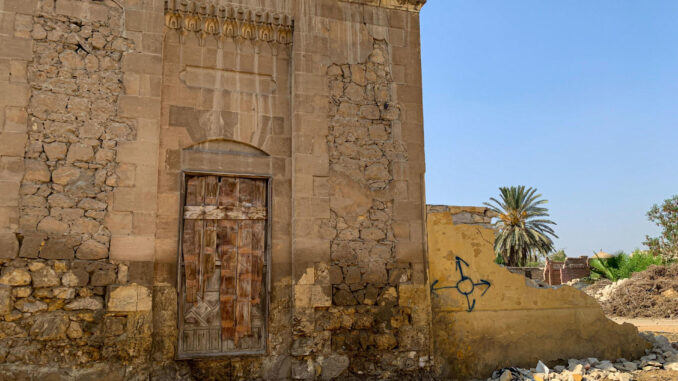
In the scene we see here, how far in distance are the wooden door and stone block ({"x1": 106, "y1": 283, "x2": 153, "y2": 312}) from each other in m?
0.48

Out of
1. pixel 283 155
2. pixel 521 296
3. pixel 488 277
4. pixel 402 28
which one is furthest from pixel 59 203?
pixel 521 296

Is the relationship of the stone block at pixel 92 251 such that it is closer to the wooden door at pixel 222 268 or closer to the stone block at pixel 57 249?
the stone block at pixel 57 249

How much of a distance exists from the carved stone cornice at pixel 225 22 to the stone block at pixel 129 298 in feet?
11.6

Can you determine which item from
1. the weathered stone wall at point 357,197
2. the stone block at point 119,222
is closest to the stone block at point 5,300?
the stone block at point 119,222

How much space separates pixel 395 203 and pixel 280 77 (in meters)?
2.54

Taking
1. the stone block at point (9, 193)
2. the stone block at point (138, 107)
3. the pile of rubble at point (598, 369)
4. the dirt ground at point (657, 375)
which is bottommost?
the dirt ground at point (657, 375)

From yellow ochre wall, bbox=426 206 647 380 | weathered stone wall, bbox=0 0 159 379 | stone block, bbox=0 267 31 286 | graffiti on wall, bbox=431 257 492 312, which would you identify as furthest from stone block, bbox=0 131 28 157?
graffiti on wall, bbox=431 257 492 312

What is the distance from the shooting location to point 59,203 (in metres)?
6.36

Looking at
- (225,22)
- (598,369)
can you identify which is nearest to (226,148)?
(225,22)

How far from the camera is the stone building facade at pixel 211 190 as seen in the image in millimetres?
6277

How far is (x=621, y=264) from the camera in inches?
1000

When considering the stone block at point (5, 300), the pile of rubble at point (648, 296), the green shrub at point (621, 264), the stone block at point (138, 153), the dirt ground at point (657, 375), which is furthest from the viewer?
the green shrub at point (621, 264)

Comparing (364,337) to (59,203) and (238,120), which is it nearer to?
(238,120)

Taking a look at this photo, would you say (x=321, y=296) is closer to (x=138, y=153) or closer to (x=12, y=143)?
(x=138, y=153)
